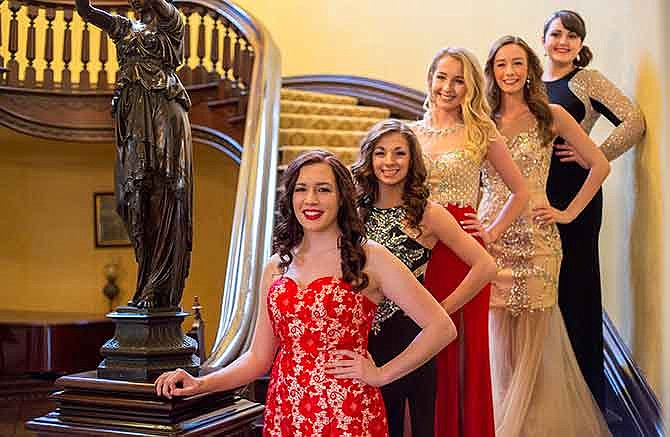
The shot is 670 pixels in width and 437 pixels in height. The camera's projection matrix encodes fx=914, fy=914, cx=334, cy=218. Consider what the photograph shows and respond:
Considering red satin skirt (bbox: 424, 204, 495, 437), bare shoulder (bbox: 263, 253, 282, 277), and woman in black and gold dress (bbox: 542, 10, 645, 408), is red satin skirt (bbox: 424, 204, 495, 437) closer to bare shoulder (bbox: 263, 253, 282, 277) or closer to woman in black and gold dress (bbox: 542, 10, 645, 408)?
bare shoulder (bbox: 263, 253, 282, 277)

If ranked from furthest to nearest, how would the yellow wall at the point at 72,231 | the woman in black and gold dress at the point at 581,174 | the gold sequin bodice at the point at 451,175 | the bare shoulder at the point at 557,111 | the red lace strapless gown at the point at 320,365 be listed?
the yellow wall at the point at 72,231
the woman in black and gold dress at the point at 581,174
the bare shoulder at the point at 557,111
the gold sequin bodice at the point at 451,175
the red lace strapless gown at the point at 320,365

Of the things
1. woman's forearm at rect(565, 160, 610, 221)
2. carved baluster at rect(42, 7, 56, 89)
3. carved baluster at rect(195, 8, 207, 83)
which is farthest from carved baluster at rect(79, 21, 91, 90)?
woman's forearm at rect(565, 160, 610, 221)

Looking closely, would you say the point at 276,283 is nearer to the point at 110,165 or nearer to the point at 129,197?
the point at 129,197

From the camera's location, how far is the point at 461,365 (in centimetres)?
309

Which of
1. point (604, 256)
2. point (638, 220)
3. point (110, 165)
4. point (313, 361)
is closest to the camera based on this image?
point (313, 361)

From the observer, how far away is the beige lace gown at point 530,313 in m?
3.55

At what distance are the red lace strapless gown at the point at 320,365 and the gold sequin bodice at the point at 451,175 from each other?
0.98m

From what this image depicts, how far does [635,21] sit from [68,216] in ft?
19.1

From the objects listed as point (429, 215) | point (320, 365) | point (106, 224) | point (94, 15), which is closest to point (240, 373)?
point (320, 365)

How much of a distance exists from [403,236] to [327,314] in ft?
1.99

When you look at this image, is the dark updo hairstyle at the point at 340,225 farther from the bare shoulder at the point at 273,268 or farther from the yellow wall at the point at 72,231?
the yellow wall at the point at 72,231

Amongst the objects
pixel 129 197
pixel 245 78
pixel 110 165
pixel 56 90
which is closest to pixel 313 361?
pixel 129 197

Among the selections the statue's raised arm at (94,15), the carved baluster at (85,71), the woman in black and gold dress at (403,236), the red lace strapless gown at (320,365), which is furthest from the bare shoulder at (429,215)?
the carved baluster at (85,71)

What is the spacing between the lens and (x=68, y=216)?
8.42m
